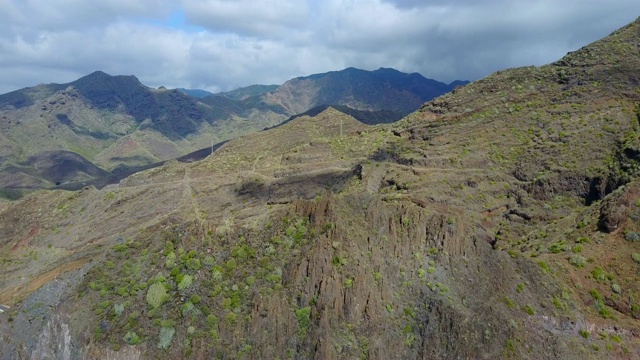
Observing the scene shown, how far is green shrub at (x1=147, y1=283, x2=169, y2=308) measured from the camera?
28.2 metres

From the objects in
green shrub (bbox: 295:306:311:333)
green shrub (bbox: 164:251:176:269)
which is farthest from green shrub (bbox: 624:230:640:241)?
green shrub (bbox: 164:251:176:269)

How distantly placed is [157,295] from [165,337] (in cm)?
275

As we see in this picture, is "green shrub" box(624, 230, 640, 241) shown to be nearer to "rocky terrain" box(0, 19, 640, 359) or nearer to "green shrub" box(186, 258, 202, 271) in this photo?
"rocky terrain" box(0, 19, 640, 359)

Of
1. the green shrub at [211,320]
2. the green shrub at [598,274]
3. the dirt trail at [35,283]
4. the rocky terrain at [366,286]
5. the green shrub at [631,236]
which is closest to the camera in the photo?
the rocky terrain at [366,286]

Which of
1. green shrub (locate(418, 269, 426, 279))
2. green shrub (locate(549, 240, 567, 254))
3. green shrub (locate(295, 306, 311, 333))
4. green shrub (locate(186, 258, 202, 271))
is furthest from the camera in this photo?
green shrub (locate(549, 240, 567, 254))

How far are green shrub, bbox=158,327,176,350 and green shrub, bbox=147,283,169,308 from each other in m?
1.80

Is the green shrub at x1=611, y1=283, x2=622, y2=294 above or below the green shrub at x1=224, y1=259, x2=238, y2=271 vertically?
below

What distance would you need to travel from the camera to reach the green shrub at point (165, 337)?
86.4ft

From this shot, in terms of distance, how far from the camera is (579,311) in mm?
29531

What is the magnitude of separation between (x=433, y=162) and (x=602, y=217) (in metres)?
23.4

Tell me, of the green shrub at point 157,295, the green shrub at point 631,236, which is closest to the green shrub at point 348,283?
the green shrub at point 157,295

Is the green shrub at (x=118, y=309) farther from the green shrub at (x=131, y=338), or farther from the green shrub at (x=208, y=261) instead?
the green shrub at (x=208, y=261)

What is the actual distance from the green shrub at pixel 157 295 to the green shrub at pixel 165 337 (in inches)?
70.7

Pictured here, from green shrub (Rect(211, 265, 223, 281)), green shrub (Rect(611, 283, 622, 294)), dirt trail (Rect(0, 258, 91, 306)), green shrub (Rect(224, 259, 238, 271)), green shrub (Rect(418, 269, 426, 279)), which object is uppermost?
green shrub (Rect(224, 259, 238, 271))
